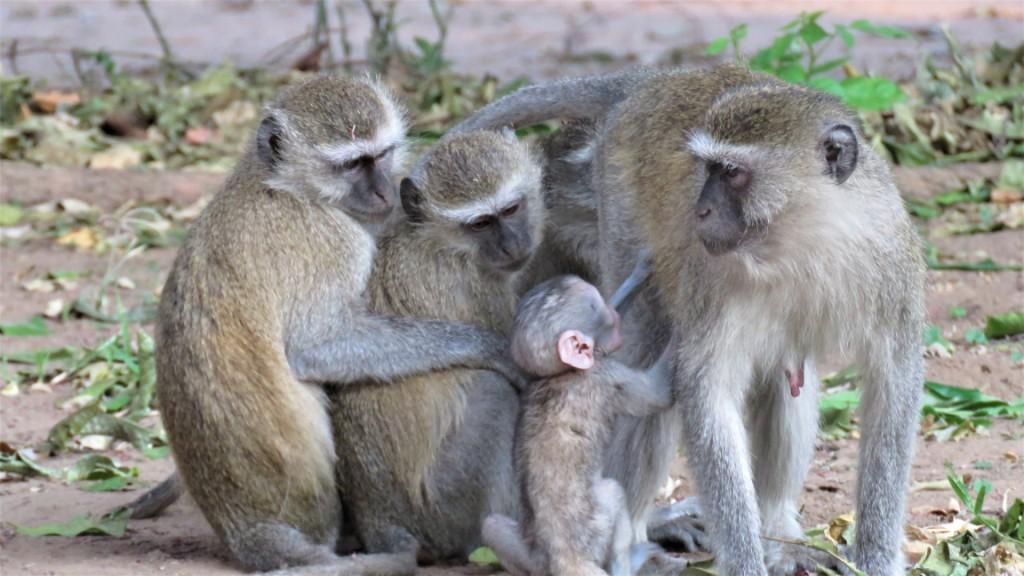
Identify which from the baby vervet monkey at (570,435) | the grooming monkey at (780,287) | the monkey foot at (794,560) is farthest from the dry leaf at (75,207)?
the monkey foot at (794,560)

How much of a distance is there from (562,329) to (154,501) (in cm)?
200

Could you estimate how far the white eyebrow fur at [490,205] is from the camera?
595 centimetres

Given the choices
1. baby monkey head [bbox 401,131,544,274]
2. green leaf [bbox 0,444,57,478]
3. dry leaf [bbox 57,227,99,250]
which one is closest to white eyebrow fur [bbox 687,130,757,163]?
baby monkey head [bbox 401,131,544,274]

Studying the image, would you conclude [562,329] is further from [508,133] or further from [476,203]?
[508,133]

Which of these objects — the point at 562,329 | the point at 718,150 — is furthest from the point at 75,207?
the point at 718,150

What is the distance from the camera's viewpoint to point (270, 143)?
6039mm

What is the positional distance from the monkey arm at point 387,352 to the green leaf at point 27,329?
363 centimetres

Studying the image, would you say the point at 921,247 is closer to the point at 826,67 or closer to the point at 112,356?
the point at 826,67

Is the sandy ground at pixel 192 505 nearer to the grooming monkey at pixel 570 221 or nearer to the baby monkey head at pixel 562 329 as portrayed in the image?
the baby monkey head at pixel 562 329

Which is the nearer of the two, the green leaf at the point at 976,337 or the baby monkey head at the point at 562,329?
the baby monkey head at the point at 562,329

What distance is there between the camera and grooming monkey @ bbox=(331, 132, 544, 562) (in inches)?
231

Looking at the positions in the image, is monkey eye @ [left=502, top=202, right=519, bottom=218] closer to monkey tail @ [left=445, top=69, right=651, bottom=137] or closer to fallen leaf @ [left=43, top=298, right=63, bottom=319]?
monkey tail @ [left=445, top=69, right=651, bottom=137]

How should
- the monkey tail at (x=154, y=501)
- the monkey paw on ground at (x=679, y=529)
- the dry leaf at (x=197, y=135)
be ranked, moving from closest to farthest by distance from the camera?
the monkey paw on ground at (x=679, y=529), the monkey tail at (x=154, y=501), the dry leaf at (x=197, y=135)

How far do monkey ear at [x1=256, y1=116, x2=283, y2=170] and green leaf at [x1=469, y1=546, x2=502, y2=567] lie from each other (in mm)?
1614
